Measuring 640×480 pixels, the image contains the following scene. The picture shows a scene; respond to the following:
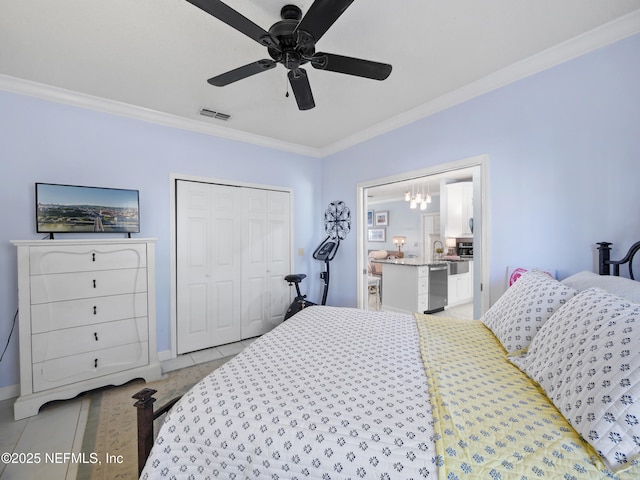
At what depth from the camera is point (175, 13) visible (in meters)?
1.59

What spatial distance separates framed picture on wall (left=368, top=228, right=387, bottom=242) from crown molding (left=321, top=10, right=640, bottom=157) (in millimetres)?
6096

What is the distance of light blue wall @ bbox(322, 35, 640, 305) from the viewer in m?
1.66

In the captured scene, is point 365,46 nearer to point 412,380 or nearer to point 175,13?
point 175,13

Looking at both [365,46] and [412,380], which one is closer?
[412,380]

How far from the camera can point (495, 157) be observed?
2.23 m

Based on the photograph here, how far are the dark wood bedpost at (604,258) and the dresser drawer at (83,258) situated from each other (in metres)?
3.44

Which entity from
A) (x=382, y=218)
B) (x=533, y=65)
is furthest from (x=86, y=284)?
(x=382, y=218)

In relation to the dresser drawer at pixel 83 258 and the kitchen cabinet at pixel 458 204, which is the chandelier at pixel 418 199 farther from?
the dresser drawer at pixel 83 258

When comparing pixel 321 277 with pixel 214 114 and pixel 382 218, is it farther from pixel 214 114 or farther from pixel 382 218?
pixel 382 218

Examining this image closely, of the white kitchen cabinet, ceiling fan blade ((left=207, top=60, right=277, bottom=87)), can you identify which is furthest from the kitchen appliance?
ceiling fan blade ((left=207, top=60, right=277, bottom=87))

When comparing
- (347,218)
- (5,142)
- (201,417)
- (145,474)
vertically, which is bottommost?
(145,474)

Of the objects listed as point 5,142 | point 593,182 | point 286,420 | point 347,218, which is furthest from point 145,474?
point 347,218

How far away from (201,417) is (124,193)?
254 cm

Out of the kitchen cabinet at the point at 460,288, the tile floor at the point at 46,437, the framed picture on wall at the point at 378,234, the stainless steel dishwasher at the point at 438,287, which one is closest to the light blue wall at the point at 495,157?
the tile floor at the point at 46,437
